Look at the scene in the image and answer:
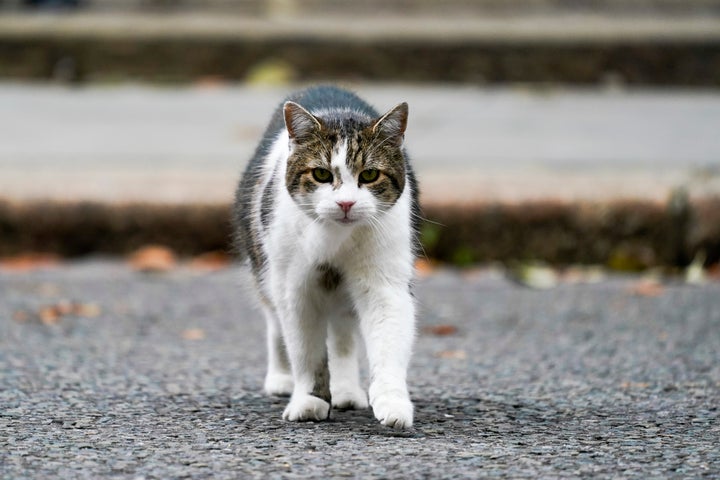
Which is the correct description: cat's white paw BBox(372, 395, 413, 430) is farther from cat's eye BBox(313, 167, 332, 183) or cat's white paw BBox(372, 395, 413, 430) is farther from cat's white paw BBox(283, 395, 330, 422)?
cat's eye BBox(313, 167, 332, 183)

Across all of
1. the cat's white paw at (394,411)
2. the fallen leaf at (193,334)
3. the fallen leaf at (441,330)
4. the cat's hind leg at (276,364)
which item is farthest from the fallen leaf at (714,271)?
the cat's white paw at (394,411)

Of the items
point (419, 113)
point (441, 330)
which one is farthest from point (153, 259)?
point (419, 113)

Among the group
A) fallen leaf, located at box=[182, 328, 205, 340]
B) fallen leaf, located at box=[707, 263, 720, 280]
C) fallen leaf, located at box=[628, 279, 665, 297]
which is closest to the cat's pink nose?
fallen leaf, located at box=[182, 328, 205, 340]

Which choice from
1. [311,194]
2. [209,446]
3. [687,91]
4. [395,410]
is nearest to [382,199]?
[311,194]

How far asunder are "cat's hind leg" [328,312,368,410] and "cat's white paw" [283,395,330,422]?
260 millimetres

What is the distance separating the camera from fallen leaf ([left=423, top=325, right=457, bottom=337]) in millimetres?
4914

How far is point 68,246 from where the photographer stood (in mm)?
6457

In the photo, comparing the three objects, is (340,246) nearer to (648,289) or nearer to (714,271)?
(648,289)

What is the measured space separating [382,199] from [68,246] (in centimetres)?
338

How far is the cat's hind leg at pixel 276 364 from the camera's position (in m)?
3.88

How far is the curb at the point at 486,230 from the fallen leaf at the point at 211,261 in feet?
0.13

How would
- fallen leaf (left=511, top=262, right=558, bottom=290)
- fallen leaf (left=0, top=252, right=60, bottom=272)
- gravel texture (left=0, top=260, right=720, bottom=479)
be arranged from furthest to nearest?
fallen leaf (left=0, top=252, right=60, bottom=272) → fallen leaf (left=511, top=262, right=558, bottom=290) → gravel texture (left=0, top=260, right=720, bottom=479)

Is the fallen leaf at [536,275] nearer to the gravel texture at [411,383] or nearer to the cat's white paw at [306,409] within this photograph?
the gravel texture at [411,383]

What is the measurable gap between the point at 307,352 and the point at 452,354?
3.54 ft
